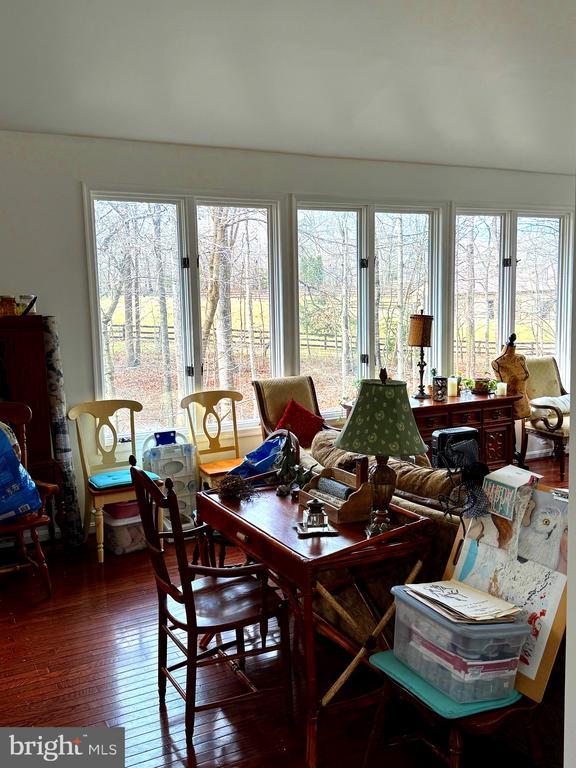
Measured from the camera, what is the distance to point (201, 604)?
2830 millimetres

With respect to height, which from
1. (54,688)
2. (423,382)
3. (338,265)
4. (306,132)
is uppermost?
(306,132)

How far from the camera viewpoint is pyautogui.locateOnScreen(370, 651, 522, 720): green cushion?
208 centimetres

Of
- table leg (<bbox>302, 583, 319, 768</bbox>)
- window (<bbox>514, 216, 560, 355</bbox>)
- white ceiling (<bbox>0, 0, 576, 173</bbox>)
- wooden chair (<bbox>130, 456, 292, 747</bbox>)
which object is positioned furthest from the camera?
window (<bbox>514, 216, 560, 355</bbox>)

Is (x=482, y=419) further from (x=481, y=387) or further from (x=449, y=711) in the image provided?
(x=449, y=711)

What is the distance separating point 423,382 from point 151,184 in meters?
3.04

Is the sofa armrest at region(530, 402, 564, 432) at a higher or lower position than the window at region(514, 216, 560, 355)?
lower

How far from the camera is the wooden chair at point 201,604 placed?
2.60 meters

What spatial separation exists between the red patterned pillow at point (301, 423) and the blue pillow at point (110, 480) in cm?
121

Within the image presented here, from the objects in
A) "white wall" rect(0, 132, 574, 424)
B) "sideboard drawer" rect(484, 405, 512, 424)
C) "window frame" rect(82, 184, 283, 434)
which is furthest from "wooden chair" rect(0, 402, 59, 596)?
"sideboard drawer" rect(484, 405, 512, 424)

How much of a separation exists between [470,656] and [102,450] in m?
3.54

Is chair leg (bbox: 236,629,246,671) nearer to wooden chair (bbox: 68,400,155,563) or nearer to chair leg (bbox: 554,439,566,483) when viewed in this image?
wooden chair (bbox: 68,400,155,563)

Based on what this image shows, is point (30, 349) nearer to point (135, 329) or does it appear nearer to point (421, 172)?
point (135, 329)

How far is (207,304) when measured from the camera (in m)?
5.54

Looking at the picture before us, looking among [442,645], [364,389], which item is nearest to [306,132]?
[364,389]
